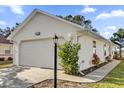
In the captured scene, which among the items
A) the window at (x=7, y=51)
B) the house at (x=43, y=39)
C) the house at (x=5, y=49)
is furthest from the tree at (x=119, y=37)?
the window at (x=7, y=51)

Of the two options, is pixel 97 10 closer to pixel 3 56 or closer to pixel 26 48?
pixel 26 48

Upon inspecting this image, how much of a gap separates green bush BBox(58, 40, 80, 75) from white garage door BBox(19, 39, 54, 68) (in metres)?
2.10

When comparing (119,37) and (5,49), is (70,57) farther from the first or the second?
(119,37)

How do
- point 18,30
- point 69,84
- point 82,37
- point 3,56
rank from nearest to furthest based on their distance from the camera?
1. point 69,84
2. point 82,37
3. point 18,30
4. point 3,56

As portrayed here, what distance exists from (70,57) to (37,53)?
12.2 ft

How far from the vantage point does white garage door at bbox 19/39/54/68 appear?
13.3 meters

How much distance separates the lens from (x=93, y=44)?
16.1 metres

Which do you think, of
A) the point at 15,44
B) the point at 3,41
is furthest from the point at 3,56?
the point at 15,44

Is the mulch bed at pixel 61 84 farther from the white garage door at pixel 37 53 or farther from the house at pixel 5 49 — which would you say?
the house at pixel 5 49

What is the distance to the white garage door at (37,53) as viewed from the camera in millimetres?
13281

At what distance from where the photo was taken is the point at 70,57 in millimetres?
10922

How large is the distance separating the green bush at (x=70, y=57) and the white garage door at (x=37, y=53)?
2096 mm
